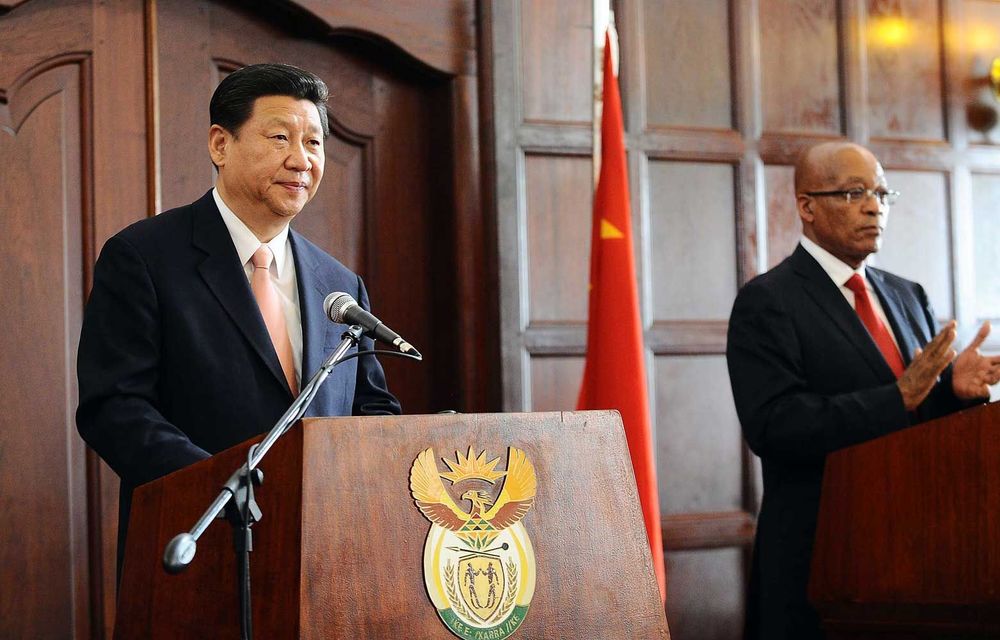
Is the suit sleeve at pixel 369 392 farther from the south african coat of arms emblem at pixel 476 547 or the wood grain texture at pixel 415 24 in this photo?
the wood grain texture at pixel 415 24

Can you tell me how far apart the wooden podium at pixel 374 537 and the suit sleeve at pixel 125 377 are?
0.15m

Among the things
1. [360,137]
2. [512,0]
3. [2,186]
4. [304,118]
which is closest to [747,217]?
[512,0]

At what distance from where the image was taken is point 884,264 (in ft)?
14.3

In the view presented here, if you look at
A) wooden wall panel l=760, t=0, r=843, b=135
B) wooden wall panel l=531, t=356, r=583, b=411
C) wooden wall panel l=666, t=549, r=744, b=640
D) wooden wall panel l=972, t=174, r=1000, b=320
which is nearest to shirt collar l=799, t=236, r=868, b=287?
wooden wall panel l=531, t=356, r=583, b=411

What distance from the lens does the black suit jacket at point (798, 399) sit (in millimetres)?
2938

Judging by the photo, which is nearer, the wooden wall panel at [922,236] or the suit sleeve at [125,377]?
the suit sleeve at [125,377]

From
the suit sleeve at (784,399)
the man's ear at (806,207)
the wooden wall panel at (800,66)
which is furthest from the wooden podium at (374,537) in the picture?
the wooden wall panel at (800,66)

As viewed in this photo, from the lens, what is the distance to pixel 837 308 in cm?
318

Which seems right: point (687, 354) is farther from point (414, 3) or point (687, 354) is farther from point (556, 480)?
point (556, 480)

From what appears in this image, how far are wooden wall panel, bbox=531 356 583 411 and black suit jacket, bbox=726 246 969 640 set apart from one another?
0.76m

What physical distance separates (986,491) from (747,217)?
1841 mm

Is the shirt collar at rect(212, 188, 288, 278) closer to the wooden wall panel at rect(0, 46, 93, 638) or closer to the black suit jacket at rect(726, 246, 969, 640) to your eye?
the wooden wall panel at rect(0, 46, 93, 638)

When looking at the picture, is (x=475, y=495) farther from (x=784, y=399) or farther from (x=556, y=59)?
(x=556, y=59)

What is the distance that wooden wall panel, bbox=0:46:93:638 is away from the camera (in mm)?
3330
